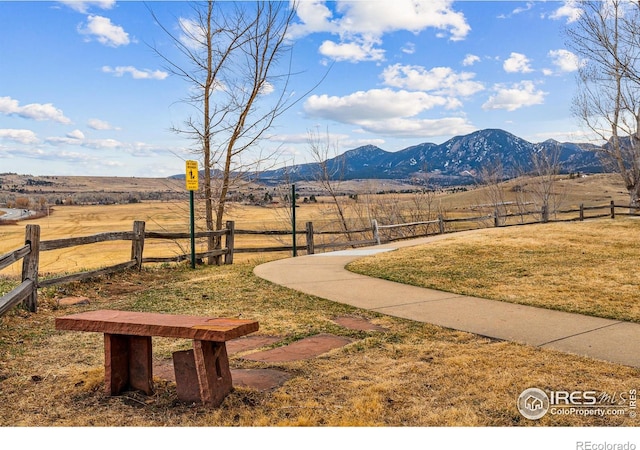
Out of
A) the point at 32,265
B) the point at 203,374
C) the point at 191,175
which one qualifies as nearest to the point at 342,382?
the point at 203,374

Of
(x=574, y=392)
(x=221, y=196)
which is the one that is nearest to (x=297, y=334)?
(x=574, y=392)

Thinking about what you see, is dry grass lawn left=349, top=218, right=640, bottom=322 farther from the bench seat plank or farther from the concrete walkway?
the bench seat plank

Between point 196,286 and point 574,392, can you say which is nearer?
point 574,392

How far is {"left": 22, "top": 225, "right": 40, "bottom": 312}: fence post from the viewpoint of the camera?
24.8 feet

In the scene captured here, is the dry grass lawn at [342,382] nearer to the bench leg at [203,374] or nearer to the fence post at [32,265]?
the bench leg at [203,374]

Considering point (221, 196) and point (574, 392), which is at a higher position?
point (221, 196)

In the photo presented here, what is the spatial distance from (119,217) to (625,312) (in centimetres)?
8770

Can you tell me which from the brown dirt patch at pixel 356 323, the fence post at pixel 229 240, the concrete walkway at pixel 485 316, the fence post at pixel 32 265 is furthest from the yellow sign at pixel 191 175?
the brown dirt patch at pixel 356 323

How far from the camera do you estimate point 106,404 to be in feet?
13.3

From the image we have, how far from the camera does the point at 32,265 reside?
766 centimetres

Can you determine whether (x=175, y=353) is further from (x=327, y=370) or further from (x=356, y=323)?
(x=356, y=323)

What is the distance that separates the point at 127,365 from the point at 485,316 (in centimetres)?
431
